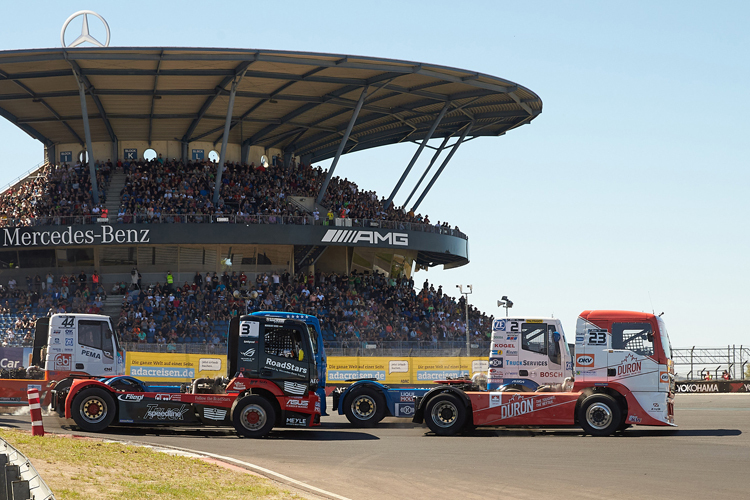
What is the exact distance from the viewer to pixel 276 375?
1919 cm

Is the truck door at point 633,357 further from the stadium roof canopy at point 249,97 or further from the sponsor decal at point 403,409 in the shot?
the stadium roof canopy at point 249,97

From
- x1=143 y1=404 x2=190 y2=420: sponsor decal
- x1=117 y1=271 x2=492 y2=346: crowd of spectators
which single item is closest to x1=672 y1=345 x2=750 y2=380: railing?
x1=117 y1=271 x2=492 y2=346: crowd of spectators

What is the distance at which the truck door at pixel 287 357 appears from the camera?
755 inches

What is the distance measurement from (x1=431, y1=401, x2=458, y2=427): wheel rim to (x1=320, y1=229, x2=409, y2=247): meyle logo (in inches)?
1052

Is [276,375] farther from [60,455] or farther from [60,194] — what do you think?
[60,194]

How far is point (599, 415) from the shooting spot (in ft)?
62.1

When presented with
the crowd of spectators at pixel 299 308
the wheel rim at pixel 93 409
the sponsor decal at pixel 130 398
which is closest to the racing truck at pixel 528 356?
the sponsor decal at pixel 130 398

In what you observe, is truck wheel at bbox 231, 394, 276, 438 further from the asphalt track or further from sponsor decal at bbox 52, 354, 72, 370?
sponsor decal at bbox 52, 354, 72, 370

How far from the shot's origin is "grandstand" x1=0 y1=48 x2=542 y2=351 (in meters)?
40.8

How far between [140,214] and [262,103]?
9.06 meters

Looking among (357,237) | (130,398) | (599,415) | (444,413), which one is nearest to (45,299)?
(357,237)

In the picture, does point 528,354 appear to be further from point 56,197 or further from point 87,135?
point 56,197

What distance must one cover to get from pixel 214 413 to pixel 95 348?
630cm

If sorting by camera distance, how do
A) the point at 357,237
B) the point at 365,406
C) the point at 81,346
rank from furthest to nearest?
the point at 357,237 < the point at 81,346 < the point at 365,406
